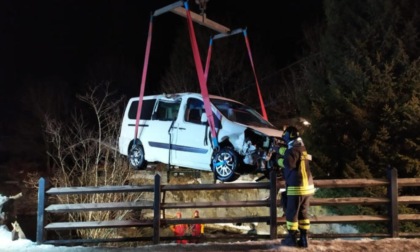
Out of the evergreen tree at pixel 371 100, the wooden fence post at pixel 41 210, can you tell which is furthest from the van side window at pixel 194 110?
the evergreen tree at pixel 371 100

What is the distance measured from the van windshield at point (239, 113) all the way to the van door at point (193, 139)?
0.41 metres

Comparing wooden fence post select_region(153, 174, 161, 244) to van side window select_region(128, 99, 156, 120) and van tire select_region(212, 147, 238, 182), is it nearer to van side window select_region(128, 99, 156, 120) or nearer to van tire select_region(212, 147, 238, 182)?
van tire select_region(212, 147, 238, 182)

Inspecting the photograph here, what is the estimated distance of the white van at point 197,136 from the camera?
833 cm

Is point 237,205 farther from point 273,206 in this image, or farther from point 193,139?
point 193,139

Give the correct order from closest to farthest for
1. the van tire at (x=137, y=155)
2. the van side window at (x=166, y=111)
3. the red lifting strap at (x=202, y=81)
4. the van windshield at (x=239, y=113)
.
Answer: the red lifting strap at (x=202, y=81)
the van windshield at (x=239, y=113)
the van side window at (x=166, y=111)
the van tire at (x=137, y=155)

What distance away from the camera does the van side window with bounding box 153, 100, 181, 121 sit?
972 cm

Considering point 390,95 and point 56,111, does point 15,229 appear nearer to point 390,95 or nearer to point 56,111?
point 390,95

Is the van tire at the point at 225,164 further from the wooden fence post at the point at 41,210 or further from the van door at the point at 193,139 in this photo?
the wooden fence post at the point at 41,210

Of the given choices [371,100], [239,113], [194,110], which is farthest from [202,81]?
[371,100]

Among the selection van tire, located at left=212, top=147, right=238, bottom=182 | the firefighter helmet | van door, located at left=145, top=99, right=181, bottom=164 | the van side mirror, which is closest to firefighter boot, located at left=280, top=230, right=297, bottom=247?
the firefighter helmet

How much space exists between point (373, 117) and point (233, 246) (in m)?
5.58

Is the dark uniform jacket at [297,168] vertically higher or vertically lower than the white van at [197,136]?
lower

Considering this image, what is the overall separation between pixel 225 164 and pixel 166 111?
2.21 meters

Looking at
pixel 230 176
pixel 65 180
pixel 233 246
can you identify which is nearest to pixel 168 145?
pixel 230 176
